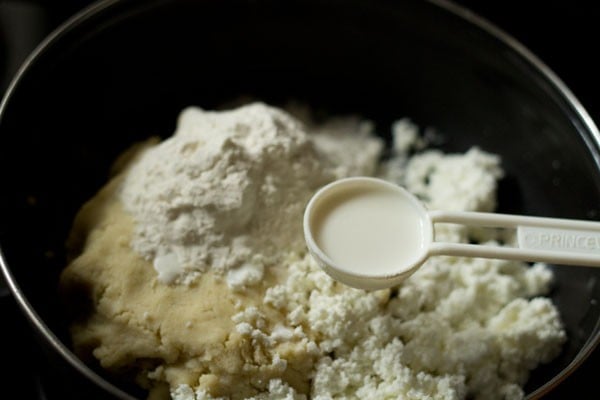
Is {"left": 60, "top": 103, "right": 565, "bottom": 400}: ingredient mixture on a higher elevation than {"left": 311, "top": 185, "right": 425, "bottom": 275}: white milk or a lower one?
lower

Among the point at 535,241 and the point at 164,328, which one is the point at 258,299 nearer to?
the point at 164,328

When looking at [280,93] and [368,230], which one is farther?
[280,93]

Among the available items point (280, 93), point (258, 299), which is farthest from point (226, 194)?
point (280, 93)

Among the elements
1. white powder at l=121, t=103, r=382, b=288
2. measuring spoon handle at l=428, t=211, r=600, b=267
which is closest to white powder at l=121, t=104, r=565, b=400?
white powder at l=121, t=103, r=382, b=288

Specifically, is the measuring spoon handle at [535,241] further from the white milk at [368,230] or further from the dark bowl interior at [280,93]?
the dark bowl interior at [280,93]

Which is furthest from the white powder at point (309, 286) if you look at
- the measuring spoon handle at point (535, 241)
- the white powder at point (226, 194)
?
the measuring spoon handle at point (535, 241)

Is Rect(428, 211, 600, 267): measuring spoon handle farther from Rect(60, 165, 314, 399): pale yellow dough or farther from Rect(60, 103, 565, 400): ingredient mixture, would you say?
Rect(60, 165, 314, 399): pale yellow dough

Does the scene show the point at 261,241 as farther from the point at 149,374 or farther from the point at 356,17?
the point at 356,17
